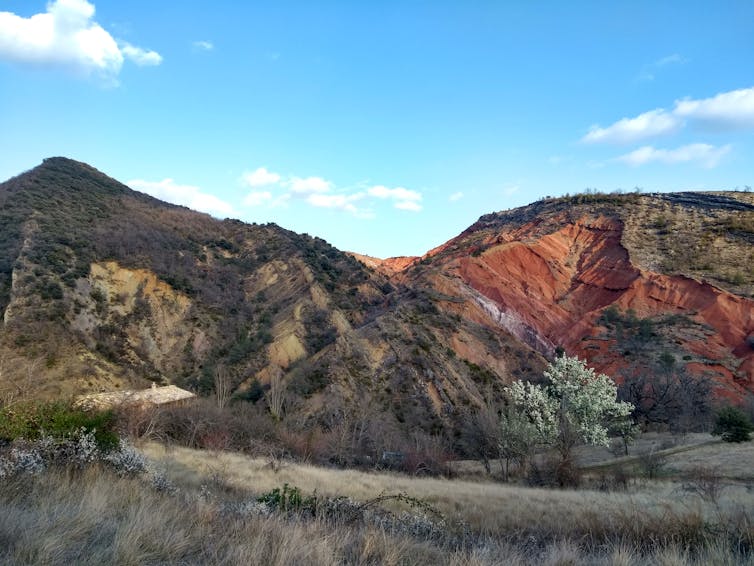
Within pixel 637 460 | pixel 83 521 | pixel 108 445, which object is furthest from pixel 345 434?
pixel 83 521

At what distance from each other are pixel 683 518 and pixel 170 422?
20278 millimetres

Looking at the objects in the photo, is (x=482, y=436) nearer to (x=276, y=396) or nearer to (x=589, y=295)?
(x=276, y=396)

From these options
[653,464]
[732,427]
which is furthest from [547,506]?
[732,427]

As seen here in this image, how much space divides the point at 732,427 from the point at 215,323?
3709 cm

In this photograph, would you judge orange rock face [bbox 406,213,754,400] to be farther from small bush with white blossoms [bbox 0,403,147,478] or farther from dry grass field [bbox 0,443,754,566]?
small bush with white blossoms [bbox 0,403,147,478]

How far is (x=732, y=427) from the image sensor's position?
81.1ft

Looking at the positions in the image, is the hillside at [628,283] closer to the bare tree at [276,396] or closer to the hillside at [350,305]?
the hillside at [350,305]

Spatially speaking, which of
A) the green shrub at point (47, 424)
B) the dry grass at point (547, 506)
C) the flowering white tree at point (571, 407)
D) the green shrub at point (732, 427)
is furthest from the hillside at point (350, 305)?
the green shrub at point (47, 424)

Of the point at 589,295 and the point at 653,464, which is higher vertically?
the point at 589,295

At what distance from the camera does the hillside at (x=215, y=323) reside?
107ft

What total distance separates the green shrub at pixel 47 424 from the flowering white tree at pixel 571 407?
18.0 m

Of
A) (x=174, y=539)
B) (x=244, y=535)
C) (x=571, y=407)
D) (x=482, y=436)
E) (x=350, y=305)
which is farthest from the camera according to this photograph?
(x=350, y=305)

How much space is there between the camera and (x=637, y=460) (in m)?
23.7

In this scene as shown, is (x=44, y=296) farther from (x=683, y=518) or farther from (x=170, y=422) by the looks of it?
(x=683, y=518)
